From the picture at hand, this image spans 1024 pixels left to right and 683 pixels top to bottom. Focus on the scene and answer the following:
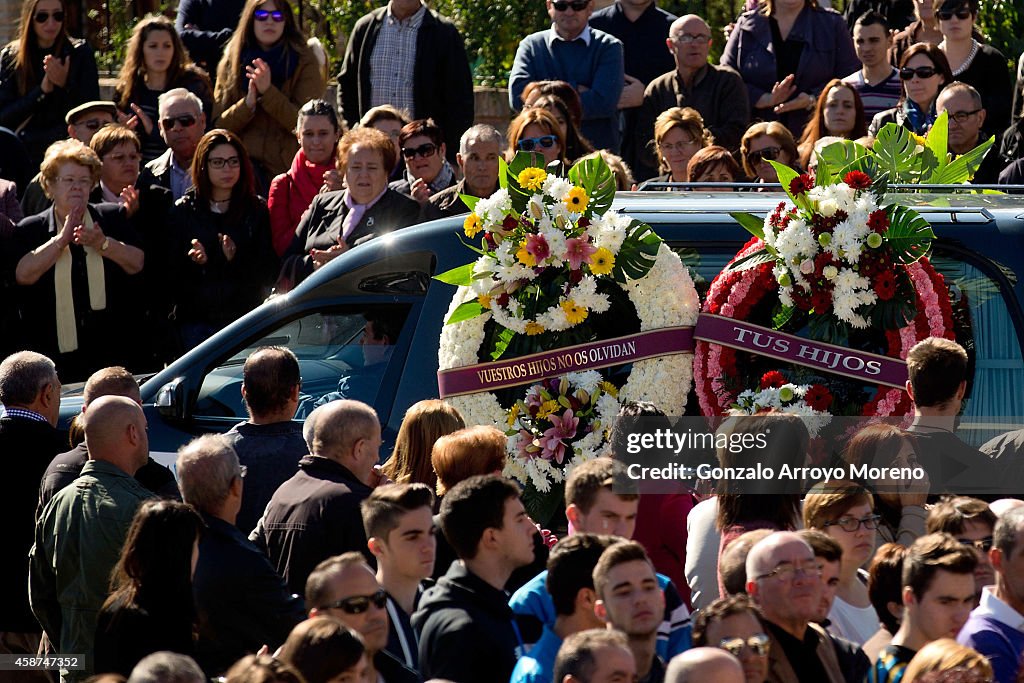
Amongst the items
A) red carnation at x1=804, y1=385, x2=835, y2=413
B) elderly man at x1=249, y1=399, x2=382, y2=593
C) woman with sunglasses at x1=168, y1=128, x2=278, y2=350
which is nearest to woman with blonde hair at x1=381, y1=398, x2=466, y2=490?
elderly man at x1=249, y1=399, x2=382, y2=593

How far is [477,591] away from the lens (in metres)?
5.11

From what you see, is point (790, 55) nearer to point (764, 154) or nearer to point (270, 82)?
point (764, 154)

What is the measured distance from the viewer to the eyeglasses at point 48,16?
477 inches

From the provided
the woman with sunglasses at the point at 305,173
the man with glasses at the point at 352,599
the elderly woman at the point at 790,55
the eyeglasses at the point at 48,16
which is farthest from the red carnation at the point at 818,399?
the eyeglasses at the point at 48,16

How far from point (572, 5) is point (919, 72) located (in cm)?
253

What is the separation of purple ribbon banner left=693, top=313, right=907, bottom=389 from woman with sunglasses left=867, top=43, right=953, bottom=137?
13.0ft

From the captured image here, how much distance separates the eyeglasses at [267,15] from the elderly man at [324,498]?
6.31 metres

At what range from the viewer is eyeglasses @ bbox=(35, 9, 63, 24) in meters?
12.1

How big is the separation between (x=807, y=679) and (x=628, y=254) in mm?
2774

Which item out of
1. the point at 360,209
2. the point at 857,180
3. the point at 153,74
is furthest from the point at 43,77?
the point at 857,180

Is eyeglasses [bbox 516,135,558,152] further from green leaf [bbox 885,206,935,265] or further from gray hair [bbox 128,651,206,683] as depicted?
gray hair [bbox 128,651,206,683]

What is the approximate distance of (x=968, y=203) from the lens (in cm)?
703

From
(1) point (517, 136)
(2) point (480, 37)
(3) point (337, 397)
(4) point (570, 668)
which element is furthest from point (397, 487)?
(2) point (480, 37)

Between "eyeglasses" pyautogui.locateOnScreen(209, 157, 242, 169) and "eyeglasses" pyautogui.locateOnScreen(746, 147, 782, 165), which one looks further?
"eyeglasses" pyautogui.locateOnScreen(209, 157, 242, 169)
